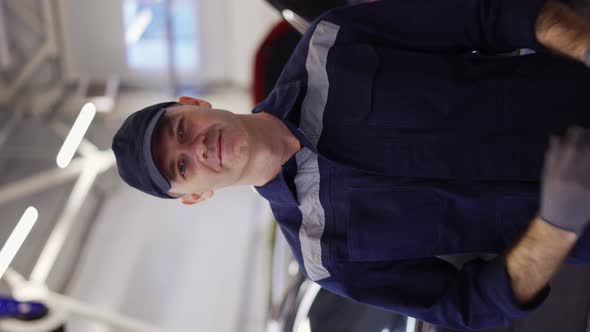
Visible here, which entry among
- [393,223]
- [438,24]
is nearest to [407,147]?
[393,223]

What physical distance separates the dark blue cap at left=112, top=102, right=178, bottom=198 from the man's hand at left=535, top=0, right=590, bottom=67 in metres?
0.87

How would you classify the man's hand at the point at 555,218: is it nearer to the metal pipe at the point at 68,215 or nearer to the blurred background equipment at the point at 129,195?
the blurred background equipment at the point at 129,195

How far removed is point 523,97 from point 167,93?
2710 mm

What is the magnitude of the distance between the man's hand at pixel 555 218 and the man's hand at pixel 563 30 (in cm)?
23

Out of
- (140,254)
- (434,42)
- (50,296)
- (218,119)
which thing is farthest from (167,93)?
(434,42)

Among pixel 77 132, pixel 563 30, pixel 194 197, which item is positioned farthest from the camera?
pixel 77 132

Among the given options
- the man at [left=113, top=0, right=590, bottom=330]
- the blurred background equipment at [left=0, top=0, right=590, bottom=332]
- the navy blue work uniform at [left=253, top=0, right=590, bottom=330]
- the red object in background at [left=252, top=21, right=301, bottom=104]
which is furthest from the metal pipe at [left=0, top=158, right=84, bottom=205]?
the navy blue work uniform at [left=253, top=0, right=590, bottom=330]

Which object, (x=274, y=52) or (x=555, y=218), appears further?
(x=274, y=52)

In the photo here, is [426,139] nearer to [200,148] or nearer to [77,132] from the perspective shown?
[200,148]

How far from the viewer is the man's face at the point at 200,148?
137 cm

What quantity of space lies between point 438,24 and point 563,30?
0.27 metres

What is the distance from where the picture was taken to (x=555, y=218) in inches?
40.0

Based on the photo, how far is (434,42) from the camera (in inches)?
51.9

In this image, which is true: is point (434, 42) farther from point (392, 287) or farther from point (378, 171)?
point (392, 287)
